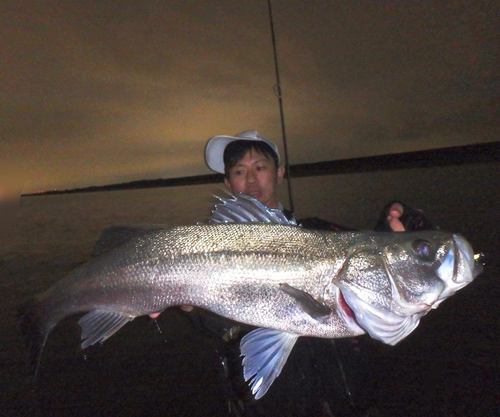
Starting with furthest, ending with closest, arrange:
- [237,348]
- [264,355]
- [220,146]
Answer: [220,146] → [237,348] → [264,355]

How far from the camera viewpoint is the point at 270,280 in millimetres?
2238

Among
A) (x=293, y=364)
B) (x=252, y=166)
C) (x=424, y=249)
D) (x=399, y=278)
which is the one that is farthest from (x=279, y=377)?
(x=252, y=166)

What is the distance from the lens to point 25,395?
4.67m

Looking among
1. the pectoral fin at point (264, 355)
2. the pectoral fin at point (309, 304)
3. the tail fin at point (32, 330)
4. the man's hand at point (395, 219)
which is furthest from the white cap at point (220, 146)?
the tail fin at point (32, 330)

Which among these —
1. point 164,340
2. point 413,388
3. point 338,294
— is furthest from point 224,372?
point 164,340

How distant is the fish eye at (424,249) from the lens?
205 cm

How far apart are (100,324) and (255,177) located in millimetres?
2048

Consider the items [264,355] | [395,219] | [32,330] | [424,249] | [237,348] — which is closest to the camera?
[424,249]

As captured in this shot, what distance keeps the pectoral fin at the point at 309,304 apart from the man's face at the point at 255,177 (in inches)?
63.0

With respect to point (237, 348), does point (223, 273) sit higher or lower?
higher

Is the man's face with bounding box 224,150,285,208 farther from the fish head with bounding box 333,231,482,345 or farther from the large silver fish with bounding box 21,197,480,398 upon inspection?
the fish head with bounding box 333,231,482,345

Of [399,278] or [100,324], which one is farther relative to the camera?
[100,324]

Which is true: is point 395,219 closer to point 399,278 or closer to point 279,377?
point 399,278

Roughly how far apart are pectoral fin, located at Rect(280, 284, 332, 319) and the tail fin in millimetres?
1939
